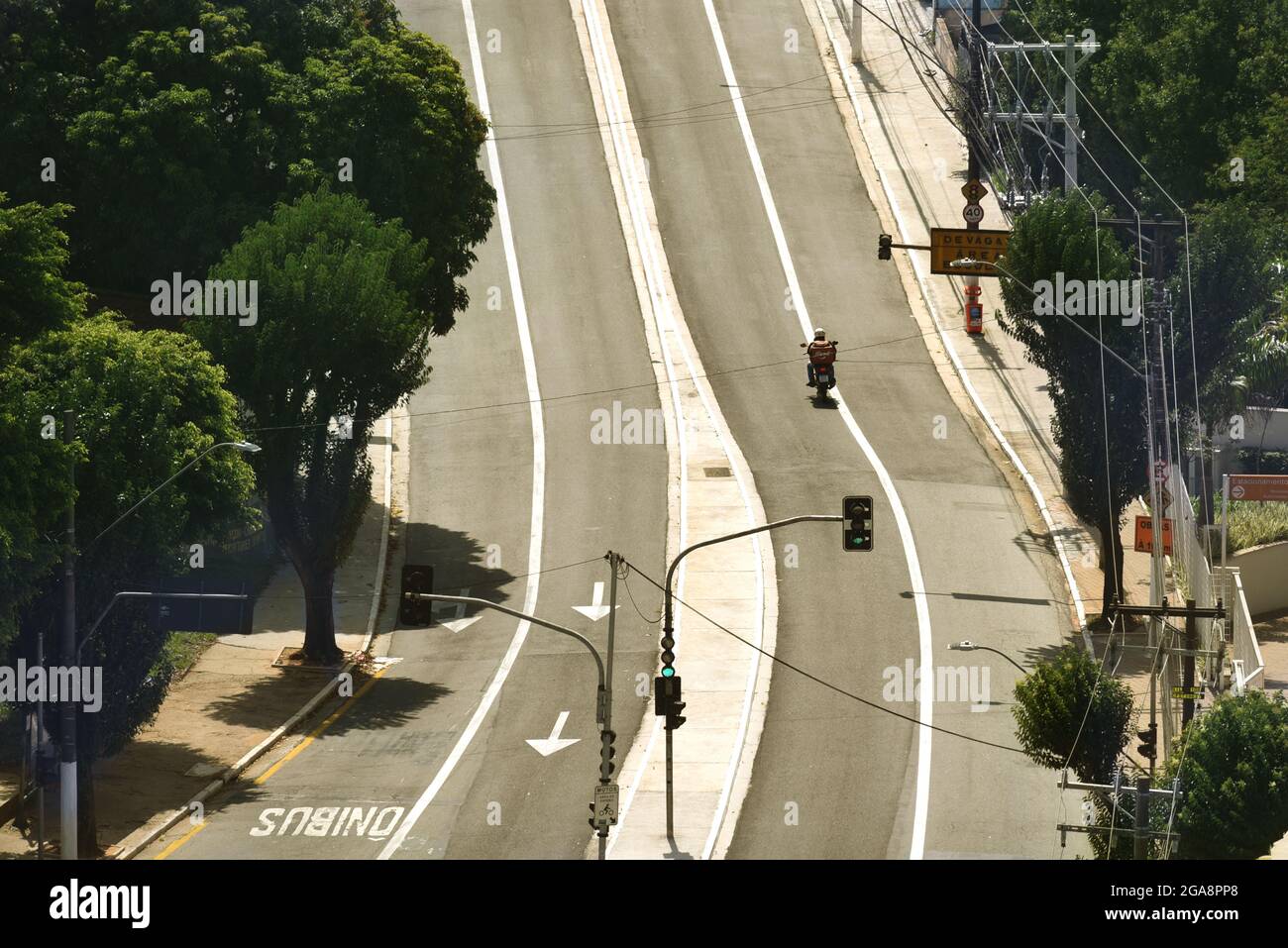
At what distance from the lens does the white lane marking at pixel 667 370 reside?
147 feet

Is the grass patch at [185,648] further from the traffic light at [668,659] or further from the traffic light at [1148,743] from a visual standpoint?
the traffic light at [1148,743]

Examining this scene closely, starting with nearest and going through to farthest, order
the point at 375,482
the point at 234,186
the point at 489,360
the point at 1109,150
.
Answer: the point at 234,186, the point at 375,482, the point at 489,360, the point at 1109,150

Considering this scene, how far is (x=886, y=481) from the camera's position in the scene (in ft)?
198

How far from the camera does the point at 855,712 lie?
48.0 meters

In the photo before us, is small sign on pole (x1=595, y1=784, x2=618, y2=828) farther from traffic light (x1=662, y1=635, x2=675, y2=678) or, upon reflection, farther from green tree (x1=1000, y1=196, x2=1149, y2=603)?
green tree (x1=1000, y1=196, x2=1149, y2=603)

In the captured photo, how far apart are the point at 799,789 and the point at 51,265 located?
63.3 feet

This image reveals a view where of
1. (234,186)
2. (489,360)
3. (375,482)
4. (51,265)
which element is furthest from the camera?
(489,360)

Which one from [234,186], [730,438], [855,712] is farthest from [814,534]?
[234,186]

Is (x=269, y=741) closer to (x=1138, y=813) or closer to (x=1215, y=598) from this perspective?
(x=1138, y=813)

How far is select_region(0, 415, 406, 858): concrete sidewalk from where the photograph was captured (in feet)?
138

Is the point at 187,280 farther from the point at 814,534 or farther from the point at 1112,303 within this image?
the point at 1112,303

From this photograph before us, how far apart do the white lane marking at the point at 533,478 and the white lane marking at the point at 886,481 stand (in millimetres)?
9913

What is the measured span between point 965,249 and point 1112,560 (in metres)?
9.09
